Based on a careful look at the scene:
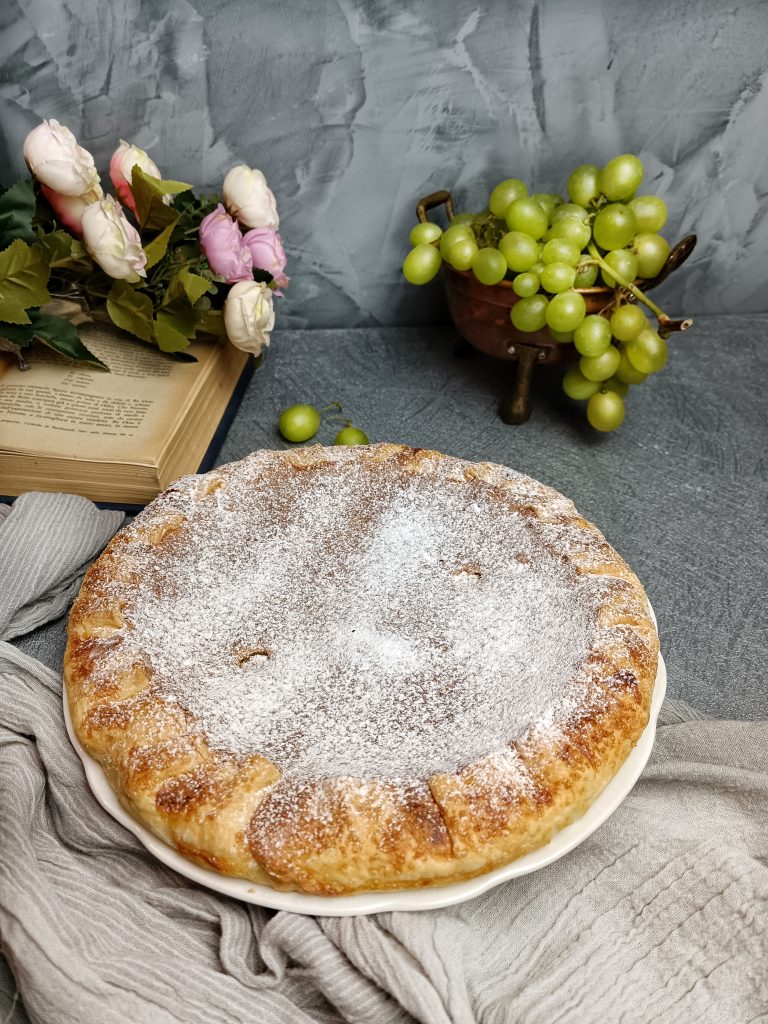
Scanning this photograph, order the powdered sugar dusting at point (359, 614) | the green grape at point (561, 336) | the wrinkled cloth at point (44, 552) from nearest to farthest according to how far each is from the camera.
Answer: the powdered sugar dusting at point (359, 614), the wrinkled cloth at point (44, 552), the green grape at point (561, 336)

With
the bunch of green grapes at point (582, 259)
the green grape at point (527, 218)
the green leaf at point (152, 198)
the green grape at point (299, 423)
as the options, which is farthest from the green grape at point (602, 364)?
the green leaf at point (152, 198)

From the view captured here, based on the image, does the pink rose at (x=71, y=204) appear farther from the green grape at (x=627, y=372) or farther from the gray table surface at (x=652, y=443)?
the green grape at (x=627, y=372)

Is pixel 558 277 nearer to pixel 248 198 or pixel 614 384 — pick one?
pixel 614 384

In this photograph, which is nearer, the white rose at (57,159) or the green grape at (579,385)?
the white rose at (57,159)

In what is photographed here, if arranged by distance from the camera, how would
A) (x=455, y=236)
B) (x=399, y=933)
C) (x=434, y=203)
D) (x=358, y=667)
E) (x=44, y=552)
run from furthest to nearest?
(x=434, y=203), (x=455, y=236), (x=44, y=552), (x=358, y=667), (x=399, y=933)

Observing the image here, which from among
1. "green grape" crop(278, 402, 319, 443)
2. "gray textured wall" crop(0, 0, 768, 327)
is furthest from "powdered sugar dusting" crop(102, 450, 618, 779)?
"gray textured wall" crop(0, 0, 768, 327)

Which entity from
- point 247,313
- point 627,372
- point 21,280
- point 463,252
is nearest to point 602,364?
point 627,372

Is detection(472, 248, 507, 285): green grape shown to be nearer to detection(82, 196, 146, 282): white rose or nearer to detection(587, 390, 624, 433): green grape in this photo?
detection(587, 390, 624, 433): green grape
